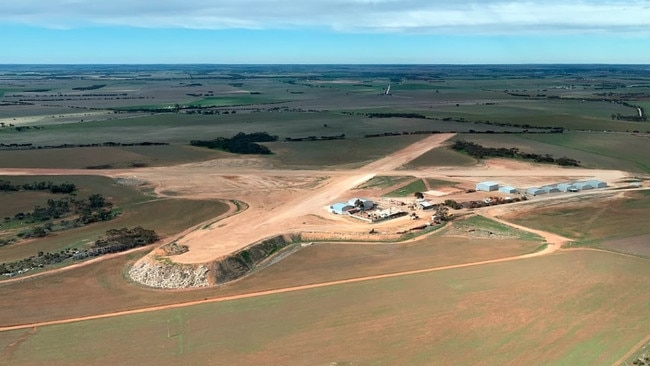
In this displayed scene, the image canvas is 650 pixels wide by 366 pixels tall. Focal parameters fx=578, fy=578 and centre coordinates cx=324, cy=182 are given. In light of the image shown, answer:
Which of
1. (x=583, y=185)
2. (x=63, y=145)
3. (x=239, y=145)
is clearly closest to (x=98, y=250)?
(x=239, y=145)

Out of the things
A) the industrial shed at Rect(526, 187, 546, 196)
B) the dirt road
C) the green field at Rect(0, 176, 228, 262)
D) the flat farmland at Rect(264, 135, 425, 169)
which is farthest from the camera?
the flat farmland at Rect(264, 135, 425, 169)

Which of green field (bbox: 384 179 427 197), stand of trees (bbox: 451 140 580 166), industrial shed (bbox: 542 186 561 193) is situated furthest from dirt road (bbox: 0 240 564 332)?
stand of trees (bbox: 451 140 580 166)

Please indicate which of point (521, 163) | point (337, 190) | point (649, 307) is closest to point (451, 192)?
point (337, 190)

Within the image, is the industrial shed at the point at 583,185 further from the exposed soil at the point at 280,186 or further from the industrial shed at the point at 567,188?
the exposed soil at the point at 280,186

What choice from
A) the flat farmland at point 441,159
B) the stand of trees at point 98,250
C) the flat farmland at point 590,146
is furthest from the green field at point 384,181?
the stand of trees at point 98,250

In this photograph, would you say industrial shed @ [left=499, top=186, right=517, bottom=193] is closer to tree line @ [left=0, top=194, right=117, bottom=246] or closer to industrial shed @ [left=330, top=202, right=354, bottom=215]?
industrial shed @ [left=330, top=202, right=354, bottom=215]

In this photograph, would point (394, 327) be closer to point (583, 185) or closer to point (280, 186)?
point (280, 186)

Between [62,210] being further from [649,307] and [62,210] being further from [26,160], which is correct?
[649,307]
